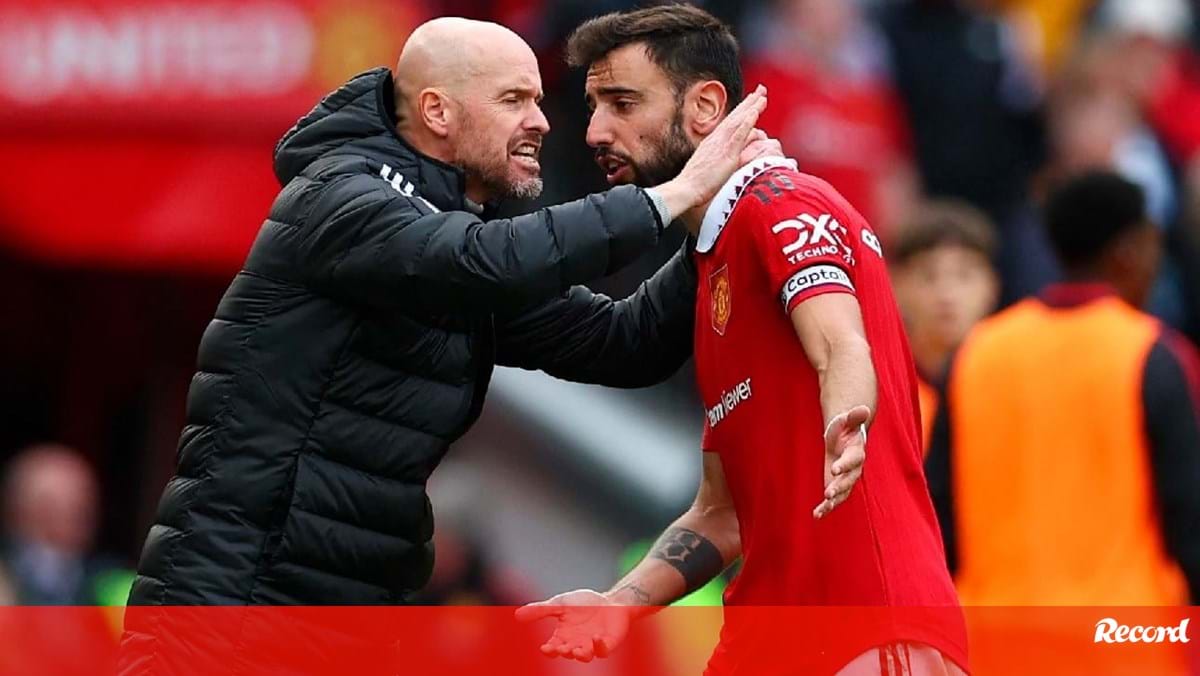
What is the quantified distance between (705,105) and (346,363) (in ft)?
3.16

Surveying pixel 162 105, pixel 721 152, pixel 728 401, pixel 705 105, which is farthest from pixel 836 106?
pixel 728 401

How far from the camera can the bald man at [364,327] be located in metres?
5.24

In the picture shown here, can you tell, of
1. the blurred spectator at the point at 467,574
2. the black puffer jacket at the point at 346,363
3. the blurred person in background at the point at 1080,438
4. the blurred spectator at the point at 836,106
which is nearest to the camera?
the black puffer jacket at the point at 346,363

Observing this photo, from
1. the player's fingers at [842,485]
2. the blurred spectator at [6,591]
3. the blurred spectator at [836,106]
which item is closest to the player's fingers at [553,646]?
the player's fingers at [842,485]

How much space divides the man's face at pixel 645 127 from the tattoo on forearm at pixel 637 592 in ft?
2.91

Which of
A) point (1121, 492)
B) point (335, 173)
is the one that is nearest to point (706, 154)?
point (335, 173)

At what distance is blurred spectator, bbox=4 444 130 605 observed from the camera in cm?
930

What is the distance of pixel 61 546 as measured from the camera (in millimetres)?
9508

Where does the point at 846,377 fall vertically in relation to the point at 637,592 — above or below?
above

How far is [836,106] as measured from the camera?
10930mm

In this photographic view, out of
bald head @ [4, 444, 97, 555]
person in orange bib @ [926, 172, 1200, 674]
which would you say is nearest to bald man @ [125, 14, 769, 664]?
person in orange bib @ [926, 172, 1200, 674]

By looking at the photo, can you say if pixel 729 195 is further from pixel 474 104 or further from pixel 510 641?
pixel 510 641

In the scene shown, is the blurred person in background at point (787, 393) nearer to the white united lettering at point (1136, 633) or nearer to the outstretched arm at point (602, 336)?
the outstretched arm at point (602, 336)

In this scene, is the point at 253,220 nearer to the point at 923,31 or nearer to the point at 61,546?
the point at 61,546
